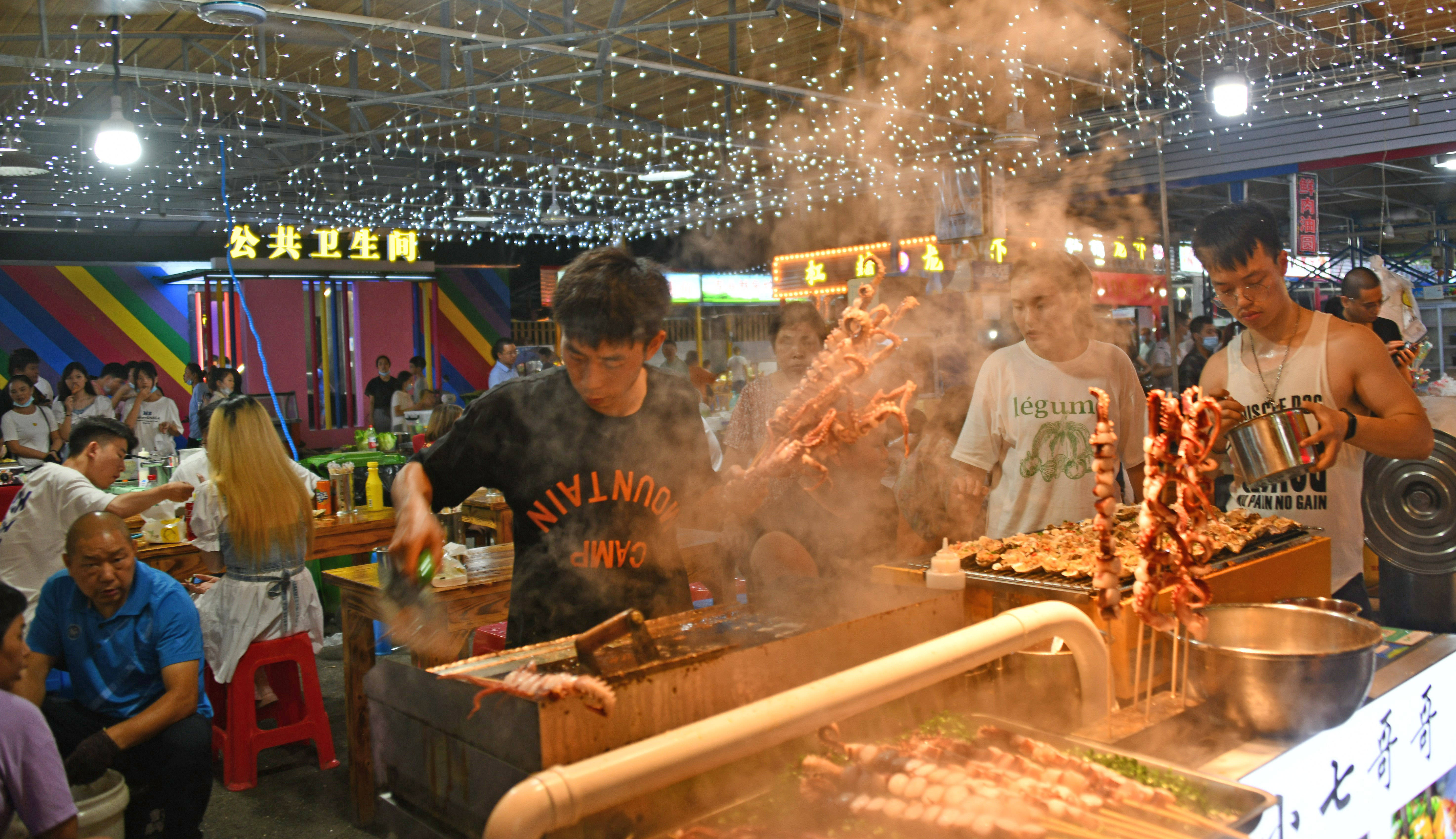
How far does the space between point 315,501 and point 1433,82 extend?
10.3 metres

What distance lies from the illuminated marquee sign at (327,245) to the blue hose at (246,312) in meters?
0.31

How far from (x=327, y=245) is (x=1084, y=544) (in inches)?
556

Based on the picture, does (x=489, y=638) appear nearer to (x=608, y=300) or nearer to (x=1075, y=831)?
(x=608, y=300)

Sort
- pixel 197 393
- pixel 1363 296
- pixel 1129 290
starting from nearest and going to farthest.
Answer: pixel 1363 296 < pixel 197 393 < pixel 1129 290

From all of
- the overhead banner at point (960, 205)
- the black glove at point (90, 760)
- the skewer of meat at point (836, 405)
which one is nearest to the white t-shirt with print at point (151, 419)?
the black glove at point (90, 760)

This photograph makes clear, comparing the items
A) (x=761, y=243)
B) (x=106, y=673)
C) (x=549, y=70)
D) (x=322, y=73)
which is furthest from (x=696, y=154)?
(x=106, y=673)

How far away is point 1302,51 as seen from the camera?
27.3ft

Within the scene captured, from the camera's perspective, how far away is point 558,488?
1.98 metres

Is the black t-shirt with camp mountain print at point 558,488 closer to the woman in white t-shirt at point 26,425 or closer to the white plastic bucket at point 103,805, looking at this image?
the white plastic bucket at point 103,805

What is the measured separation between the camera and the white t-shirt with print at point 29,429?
27.0 feet

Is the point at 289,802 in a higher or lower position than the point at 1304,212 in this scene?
lower

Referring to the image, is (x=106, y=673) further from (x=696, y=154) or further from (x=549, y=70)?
(x=696, y=154)

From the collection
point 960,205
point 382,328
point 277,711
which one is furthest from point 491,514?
point 382,328

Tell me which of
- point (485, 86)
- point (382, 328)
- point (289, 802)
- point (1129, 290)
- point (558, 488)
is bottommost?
point (289, 802)
